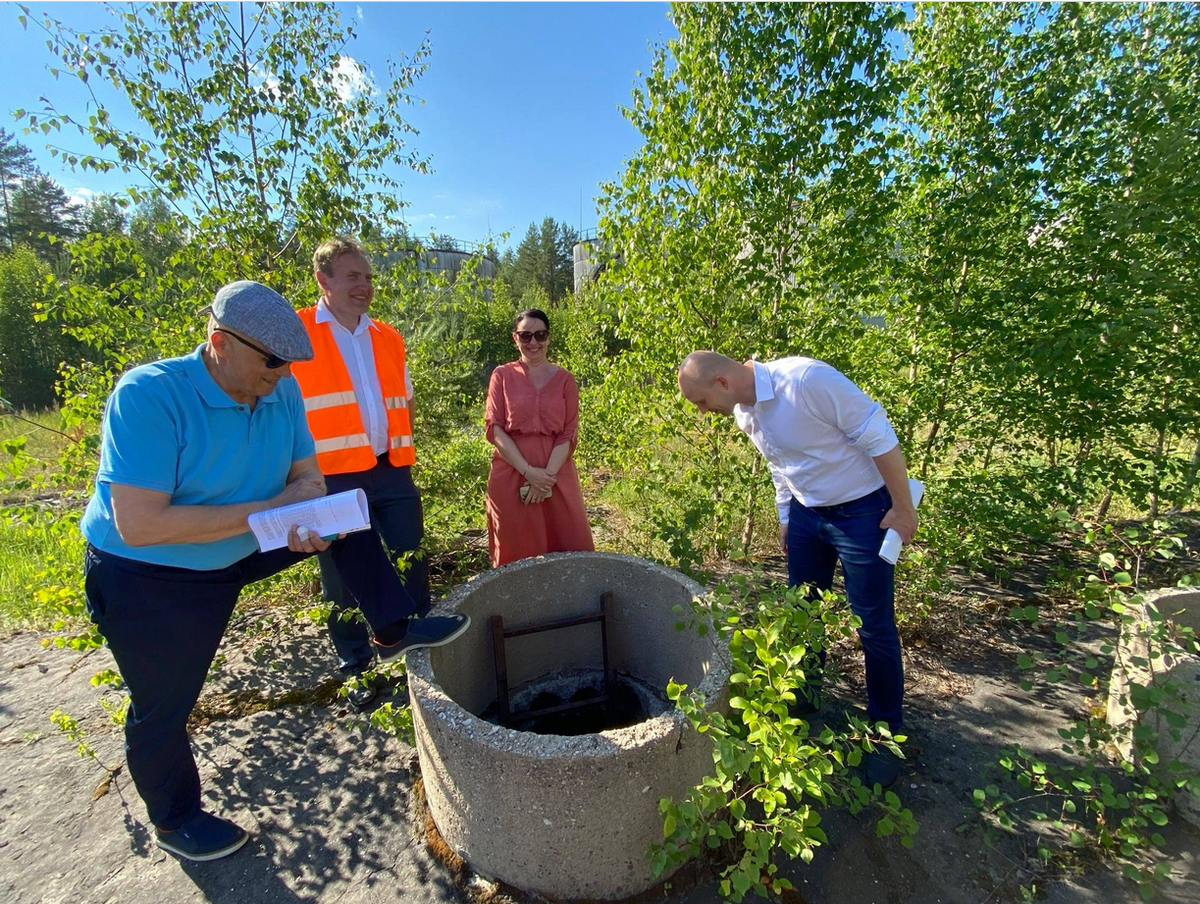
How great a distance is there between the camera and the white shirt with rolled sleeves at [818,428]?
1.94 metres

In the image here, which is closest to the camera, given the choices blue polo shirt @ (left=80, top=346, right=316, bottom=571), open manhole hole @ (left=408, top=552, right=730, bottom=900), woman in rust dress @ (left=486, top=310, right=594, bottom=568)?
blue polo shirt @ (left=80, top=346, right=316, bottom=571)

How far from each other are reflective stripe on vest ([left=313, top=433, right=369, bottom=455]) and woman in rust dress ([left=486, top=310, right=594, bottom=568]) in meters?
0.69

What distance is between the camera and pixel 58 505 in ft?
9.37

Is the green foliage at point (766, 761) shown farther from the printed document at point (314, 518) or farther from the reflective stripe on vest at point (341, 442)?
the reflective stripe on vest at point (341, 442)

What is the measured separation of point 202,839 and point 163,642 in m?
0.84

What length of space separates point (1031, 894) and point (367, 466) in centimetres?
296

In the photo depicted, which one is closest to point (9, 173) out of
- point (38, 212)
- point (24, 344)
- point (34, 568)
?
point (38, 212)

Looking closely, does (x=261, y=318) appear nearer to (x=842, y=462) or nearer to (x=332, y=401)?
(x=332, y=401)

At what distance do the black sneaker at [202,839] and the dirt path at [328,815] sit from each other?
5cm

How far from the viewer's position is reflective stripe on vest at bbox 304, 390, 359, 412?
242cm

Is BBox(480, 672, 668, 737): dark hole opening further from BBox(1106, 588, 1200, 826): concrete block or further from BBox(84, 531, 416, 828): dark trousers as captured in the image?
BBox(1106, 588, 1200, 826): concrete block

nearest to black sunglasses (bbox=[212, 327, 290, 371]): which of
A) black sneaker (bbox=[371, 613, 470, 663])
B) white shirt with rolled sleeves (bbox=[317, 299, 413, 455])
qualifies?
white shirt with rolled sleeves (bbox=[317, 299, 413, 455])

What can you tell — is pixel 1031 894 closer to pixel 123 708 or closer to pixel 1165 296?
pixel 1165 296

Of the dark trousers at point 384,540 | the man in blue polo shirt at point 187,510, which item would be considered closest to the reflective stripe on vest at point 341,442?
the dark trousers at point 384,540
